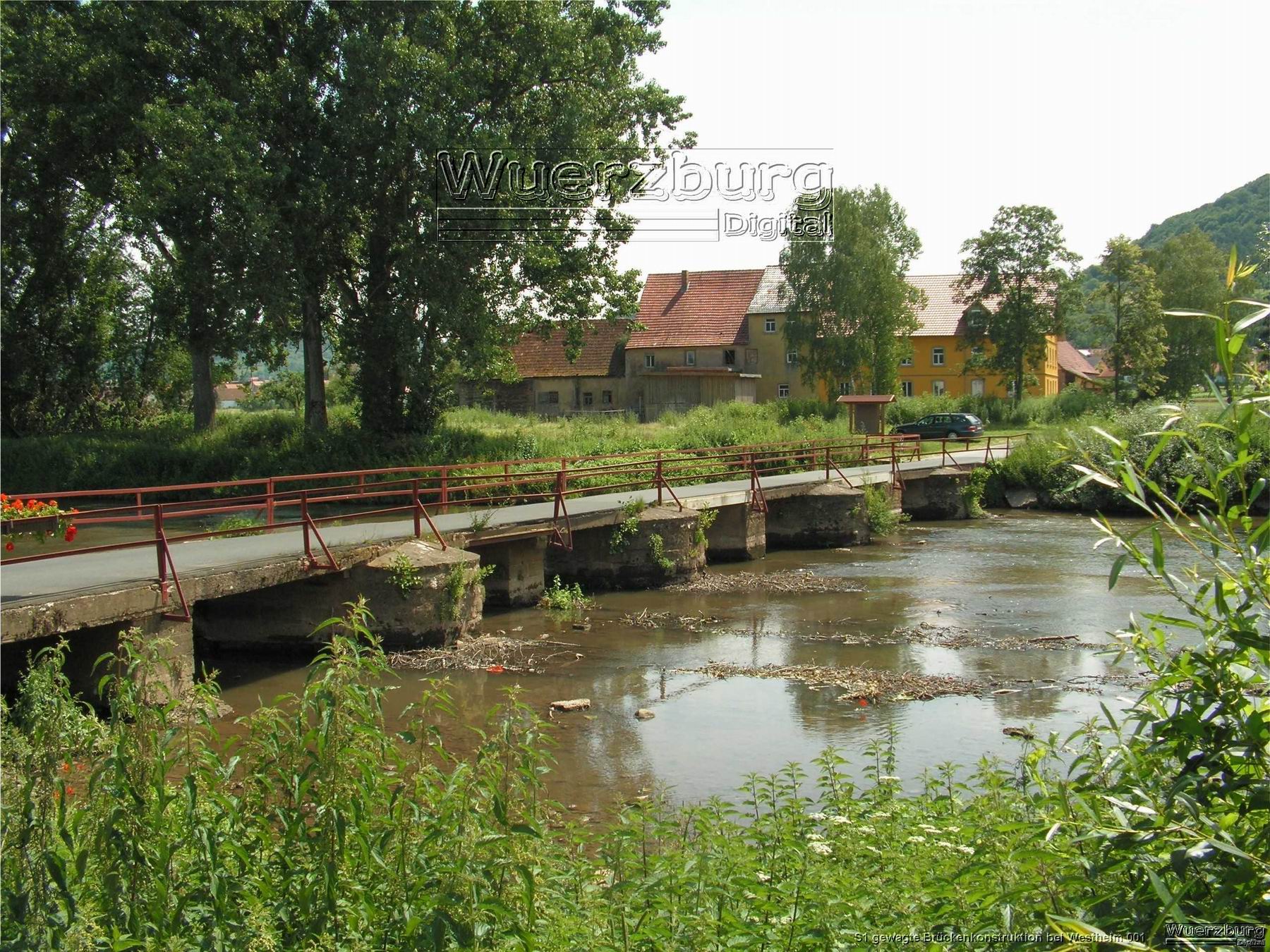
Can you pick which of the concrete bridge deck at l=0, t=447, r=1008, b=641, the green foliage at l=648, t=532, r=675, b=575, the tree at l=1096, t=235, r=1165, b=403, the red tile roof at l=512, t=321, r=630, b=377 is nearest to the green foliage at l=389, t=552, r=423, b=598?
the concrete bridge deck at l=0, t=447, r=1008, b=641

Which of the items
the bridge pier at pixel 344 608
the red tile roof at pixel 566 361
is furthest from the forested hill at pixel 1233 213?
the bridge pier at pixel 344 608

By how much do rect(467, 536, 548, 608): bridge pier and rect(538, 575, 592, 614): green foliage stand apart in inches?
12.6

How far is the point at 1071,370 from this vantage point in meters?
76.3

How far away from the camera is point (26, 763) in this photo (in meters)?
4.16

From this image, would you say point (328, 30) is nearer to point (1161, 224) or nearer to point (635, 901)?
point (635, 901)

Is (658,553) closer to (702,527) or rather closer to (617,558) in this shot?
(617,558)

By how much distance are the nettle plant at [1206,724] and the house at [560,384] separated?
5329 cm

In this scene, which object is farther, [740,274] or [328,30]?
[740,274]

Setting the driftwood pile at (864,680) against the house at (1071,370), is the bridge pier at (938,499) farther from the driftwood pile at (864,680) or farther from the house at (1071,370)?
the house at (1071,370)

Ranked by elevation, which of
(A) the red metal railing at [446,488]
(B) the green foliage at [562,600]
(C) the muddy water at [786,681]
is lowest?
(C) the muddy water at [786,681]

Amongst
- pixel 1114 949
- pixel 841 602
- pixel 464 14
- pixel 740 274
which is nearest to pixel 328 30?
pixel 464 14

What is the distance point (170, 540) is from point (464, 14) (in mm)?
20300

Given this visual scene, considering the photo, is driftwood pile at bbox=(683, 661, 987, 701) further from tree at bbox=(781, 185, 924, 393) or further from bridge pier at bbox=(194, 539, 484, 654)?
tree at bbox=(781, 185, 924, 393)

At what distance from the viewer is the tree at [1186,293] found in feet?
193
